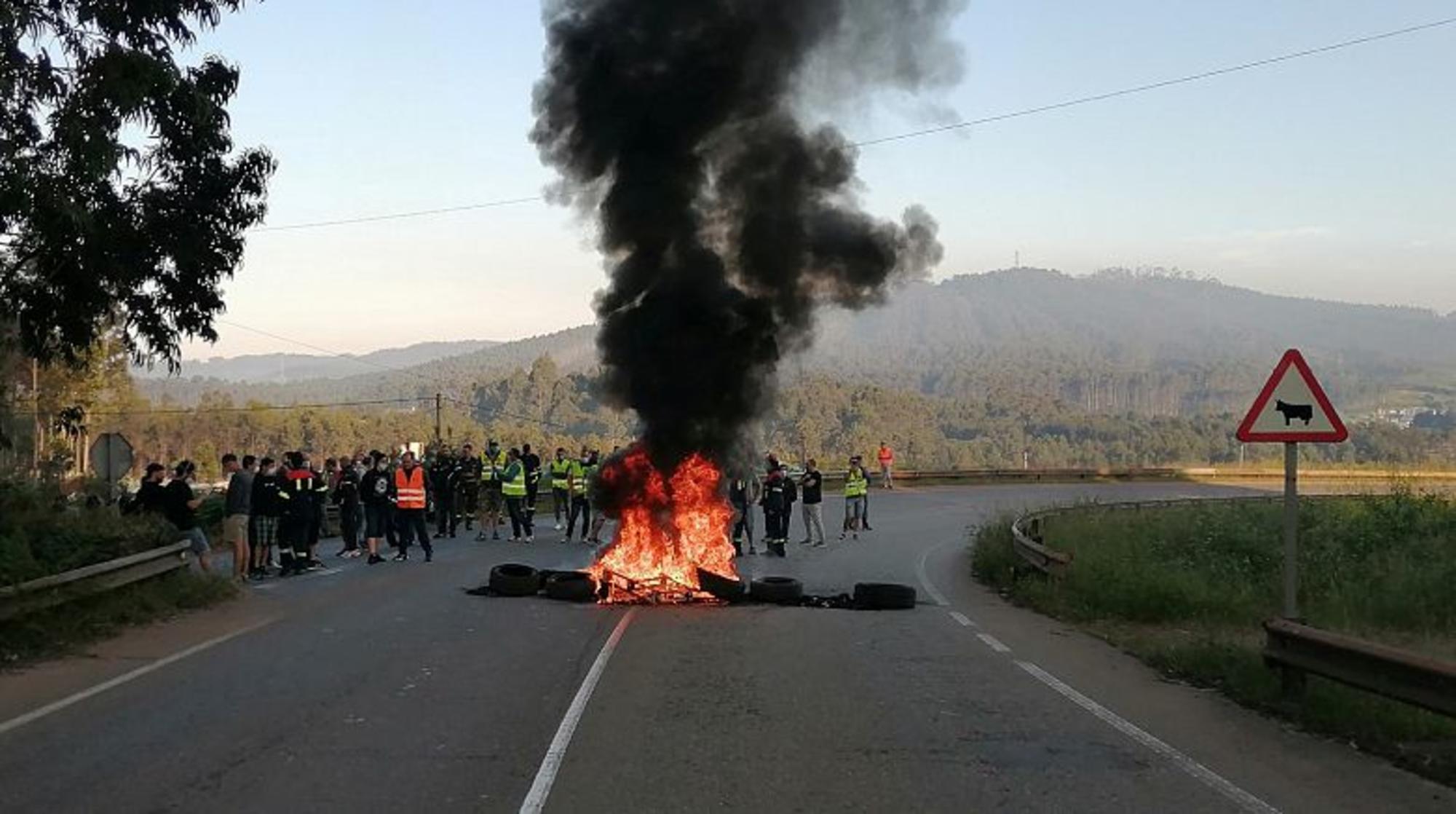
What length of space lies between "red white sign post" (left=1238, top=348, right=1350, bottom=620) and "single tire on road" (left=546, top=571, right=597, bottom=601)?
714 cm

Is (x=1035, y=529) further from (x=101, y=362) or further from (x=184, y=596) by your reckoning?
(x=101, y=362)

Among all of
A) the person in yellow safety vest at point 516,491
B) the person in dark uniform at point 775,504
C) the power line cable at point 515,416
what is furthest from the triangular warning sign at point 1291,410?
the power line cable at point 515,416

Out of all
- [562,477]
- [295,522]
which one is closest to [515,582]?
[295,522]

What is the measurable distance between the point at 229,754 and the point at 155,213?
31.3 feet

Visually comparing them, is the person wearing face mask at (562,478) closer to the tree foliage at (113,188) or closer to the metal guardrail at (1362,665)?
the tree foliage at (113,188)

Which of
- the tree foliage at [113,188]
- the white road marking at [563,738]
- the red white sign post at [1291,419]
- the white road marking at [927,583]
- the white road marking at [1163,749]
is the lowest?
the white road marking at [927,583]

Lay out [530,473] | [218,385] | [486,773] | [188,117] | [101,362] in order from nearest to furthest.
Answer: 1. [486,773]
2. [188,117]
3. [530,473]
4. [101,362]
5. [218,385]

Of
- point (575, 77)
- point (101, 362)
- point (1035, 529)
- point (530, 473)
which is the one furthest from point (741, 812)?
point (101, 362)

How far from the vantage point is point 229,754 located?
6.43 metres

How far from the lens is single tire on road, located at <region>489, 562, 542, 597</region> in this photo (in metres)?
13.8

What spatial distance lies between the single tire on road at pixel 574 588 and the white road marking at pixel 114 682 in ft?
10.0

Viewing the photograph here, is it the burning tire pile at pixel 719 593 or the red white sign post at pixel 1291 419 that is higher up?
the red white sign post at pixel 1291 419

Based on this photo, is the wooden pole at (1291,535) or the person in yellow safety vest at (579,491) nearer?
the wooden pole at (1291,535)

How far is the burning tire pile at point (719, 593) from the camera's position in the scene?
1324 centimetres
